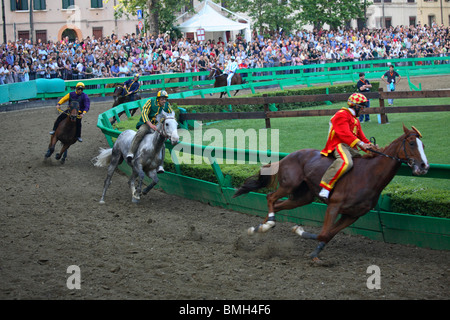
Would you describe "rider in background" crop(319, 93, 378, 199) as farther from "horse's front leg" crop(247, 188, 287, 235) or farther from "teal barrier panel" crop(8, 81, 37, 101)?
"teal barrier panel" crop(8, 81, 37, 101)

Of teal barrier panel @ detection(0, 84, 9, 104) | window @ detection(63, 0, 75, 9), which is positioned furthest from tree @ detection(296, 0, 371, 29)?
teal barrier panel @ detection(0, 84, 9, 104)

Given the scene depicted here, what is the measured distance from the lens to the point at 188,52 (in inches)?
1340

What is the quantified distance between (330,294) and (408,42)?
40938mm

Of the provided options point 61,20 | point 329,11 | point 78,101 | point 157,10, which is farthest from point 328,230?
point 329,11

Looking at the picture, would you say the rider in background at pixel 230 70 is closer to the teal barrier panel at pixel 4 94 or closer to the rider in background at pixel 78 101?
the teal barrier panel at pixel 4 94

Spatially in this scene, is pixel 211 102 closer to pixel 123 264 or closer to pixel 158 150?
pixel 158 150

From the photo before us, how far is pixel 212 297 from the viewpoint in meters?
6.03

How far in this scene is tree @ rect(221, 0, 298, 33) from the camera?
155ft

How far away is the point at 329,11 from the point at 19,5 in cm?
2581

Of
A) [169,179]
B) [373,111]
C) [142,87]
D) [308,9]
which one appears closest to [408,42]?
[308,9]

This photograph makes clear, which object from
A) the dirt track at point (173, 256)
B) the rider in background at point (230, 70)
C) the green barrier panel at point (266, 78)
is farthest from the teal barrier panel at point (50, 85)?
the dirt track at point (173, 256)

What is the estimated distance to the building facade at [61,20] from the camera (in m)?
46.8

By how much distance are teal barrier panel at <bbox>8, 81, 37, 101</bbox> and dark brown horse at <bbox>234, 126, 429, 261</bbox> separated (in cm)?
1931

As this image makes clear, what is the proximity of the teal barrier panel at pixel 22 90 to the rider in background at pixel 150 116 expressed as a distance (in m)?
15.3
